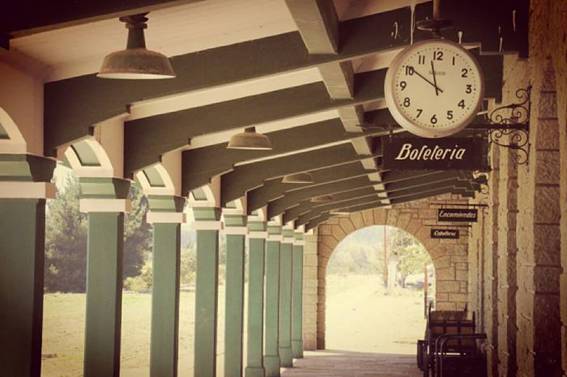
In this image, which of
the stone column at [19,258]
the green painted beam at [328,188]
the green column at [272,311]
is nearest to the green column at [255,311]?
the green painted beam at [328,188]

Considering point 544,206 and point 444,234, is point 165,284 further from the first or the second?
point 444,234

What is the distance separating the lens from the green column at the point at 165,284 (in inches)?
A: 430

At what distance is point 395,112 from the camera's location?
535cm

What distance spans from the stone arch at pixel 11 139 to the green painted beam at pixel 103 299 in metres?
1.88

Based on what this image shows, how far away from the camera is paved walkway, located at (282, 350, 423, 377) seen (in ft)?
64.8

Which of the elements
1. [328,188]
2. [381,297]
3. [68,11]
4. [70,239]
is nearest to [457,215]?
[328,188]

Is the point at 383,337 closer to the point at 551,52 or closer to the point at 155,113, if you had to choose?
the point at 155,113

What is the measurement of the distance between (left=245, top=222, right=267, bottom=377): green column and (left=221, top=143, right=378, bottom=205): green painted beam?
3.47 m

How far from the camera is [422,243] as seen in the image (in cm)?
2483

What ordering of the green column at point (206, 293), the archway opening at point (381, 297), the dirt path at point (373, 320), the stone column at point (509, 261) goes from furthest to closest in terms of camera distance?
the archway opening at point (381, 297)
the dirt path at point (373, 320)
the green column at point (206, 293)
the stone column at point (509, 261)

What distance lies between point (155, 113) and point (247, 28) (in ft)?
8.28

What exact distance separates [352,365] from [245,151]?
36.5 ft

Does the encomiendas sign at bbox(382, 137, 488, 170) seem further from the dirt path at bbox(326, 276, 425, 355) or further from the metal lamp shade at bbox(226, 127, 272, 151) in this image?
the dirt path at bbox(326, 276, 425, 355)

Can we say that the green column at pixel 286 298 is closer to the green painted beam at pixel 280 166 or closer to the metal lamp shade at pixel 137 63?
the green painted beam at pixel 280 166
